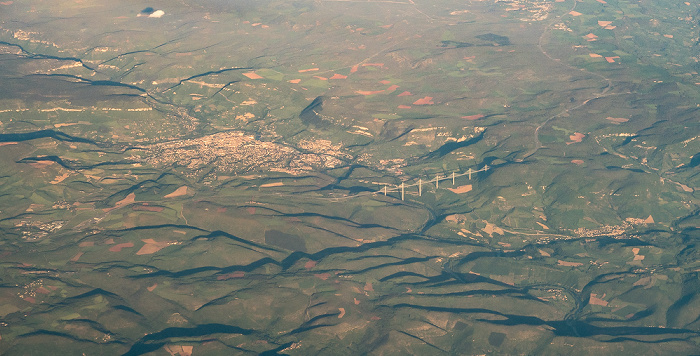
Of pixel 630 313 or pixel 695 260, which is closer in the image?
pixel 630 313

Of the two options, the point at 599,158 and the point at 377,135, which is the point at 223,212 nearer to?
→ the point at 377,135

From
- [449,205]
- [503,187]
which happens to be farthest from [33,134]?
[503,187]

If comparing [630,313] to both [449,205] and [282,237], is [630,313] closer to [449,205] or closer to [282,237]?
[449,205]

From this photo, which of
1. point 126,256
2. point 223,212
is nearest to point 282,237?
point 223,212

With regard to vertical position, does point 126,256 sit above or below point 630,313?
above

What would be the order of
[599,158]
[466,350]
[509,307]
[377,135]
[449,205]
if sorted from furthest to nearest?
[377,135] < [599,158] < [449,205] < [509,307] < [466,350]

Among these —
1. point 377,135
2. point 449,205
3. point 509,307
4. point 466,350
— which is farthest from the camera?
point 377,135
